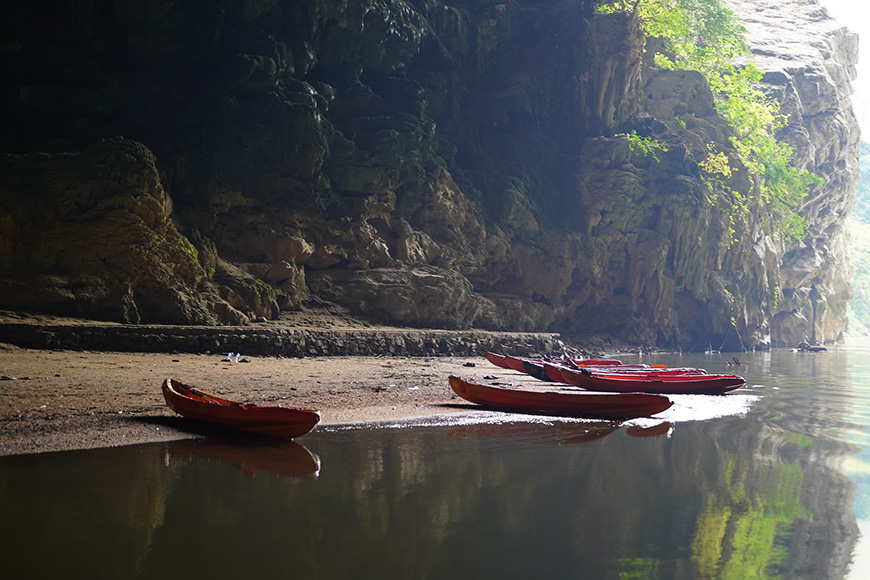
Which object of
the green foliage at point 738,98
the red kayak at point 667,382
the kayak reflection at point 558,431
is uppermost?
the green foliage at point 738,98

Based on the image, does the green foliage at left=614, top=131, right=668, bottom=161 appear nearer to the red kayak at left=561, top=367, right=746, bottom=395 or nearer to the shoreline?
the shoreline

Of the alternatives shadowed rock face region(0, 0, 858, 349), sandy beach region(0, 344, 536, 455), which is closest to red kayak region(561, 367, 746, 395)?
sandy beach region(0, 344, 536, 455)

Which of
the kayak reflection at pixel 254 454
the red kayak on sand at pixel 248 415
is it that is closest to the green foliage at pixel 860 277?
the red kayak on sand at pixel 248 415

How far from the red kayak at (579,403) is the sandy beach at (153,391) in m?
1.03

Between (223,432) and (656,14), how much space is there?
44.4 metres

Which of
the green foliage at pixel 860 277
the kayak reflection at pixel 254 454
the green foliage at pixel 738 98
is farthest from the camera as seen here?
the green foliage at pixel 860 277

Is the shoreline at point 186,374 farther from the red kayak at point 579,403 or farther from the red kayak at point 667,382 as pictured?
the red kayak at point 667,382

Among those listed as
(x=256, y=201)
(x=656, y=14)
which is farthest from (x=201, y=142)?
(x=656, y=14)

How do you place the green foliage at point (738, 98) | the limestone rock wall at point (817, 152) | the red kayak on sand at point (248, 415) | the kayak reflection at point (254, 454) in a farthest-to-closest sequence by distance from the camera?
the limestone rock wall at point (817, 152), the green foliage at point (738, 98), the red kayak on sand at point (248, 415), the kayak reflection at point (254, 454)

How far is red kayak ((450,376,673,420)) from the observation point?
14.8m

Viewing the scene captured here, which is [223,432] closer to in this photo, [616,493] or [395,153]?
[616,493]

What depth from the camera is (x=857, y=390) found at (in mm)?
24312

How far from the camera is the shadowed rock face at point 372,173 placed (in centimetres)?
2264

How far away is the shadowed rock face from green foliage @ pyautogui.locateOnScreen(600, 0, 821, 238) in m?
2.93
